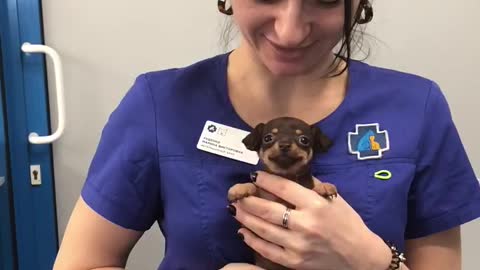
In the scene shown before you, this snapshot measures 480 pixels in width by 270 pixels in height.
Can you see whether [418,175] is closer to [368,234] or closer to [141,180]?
[368,234]

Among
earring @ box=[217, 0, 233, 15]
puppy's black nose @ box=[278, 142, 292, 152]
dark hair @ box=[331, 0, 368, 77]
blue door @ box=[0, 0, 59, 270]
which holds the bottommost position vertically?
blue door @ box=[0, 0, 59, 270]

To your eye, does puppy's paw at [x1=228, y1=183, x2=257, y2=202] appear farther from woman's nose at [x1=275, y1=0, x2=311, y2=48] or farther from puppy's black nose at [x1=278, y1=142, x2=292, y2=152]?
woman's nose at [x1=275, y1=0, x2=311, y2=48]

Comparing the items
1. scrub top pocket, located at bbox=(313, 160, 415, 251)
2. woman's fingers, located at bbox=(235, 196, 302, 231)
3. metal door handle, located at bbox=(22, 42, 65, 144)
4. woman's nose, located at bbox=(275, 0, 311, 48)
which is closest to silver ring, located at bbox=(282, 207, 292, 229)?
woman's fingers, located at bbox=(235, 196, 302, 231)

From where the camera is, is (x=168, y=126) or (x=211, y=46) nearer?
(x=168, y=126)

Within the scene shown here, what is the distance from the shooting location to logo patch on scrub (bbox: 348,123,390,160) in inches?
33.8

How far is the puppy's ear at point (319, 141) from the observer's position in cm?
79

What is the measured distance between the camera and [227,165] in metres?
0.86

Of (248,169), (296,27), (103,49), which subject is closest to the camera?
(296,27)

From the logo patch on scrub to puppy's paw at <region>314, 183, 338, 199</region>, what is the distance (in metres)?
0.10

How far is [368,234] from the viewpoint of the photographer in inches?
30.8

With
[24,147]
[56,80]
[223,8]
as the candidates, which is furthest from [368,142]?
[24,147]

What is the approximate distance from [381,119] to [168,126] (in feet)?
1.00

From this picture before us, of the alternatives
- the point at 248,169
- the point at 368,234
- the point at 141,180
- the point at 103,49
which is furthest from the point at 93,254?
the point at 103,49

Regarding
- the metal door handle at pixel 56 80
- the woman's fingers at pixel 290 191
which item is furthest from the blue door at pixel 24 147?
the woman's fingers at pixel 290 191
